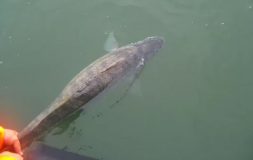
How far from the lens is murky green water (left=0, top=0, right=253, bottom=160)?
7498mm

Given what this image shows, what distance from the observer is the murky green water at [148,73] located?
7.50m

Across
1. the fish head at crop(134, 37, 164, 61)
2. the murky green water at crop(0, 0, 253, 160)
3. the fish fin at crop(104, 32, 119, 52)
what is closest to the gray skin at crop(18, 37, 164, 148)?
the fish head at crop(134, 37, 164, 61)

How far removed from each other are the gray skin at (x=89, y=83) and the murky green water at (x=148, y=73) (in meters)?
0.29

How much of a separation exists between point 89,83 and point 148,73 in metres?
1.19

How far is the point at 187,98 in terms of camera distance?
25.7 ft

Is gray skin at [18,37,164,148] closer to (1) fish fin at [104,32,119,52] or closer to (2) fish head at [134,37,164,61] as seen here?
(2) fish head at [134,37,164,61]

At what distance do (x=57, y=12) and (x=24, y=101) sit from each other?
6.34 ft

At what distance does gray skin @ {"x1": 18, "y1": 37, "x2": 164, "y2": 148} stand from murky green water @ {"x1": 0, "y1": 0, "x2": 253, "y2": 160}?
0.29 m

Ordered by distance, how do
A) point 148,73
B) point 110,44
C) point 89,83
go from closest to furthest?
point 89,83
point 148,73
point 110,44

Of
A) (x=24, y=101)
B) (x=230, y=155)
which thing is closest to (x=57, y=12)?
(x=24, y=101)

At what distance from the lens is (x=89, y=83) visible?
287 inches

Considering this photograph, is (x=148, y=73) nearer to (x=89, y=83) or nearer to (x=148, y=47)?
(x=148, y=47)

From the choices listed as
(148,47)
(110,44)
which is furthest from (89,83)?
(148,47)

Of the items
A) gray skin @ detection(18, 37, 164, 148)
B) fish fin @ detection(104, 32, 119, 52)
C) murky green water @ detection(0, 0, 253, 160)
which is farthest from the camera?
fish fin @ detection(104, 32, 119, 52)
